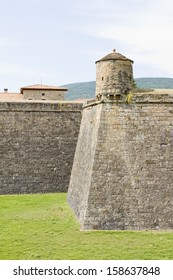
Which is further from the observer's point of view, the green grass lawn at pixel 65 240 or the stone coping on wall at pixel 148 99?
the stone coping on wall at pixel 148 99

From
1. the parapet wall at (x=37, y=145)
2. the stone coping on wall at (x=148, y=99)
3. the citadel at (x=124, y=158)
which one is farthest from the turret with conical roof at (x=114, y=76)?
the parapet wall at (x=37, y=145)

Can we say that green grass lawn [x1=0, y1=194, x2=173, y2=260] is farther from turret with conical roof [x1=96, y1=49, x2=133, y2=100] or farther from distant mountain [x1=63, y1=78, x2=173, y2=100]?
distant mountain [x1=63, y1=78, x2=173, y2=100]

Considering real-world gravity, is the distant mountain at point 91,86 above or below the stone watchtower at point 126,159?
above

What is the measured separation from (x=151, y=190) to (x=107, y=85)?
421 centimetres

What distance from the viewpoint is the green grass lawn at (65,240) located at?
1151 centimetres

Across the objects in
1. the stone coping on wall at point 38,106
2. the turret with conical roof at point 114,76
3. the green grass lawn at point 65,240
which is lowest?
the green grass lawn at point 65,240

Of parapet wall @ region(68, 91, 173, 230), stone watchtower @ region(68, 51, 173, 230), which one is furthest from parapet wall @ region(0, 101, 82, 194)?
parapet wall @ region(68, 91, 173, 230)

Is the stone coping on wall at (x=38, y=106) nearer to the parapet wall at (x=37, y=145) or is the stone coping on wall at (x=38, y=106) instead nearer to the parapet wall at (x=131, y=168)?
the parapet wall at (x=37, y=145)

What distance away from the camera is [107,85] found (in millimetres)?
15664

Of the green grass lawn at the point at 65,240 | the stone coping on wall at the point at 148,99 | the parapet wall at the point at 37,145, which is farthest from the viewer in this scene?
the parapet wall at the point at 37,145

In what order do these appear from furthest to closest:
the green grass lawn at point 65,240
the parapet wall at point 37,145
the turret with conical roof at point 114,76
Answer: the parapet wall at point 37,145 → the turret with conical roof at point 114,76 → the green grass lawn at point 65,240

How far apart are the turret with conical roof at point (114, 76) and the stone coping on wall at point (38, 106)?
7.69m

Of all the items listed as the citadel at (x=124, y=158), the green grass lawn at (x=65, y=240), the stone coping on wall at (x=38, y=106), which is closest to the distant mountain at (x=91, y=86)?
the stone coping on wall at (x=38, y=106)
